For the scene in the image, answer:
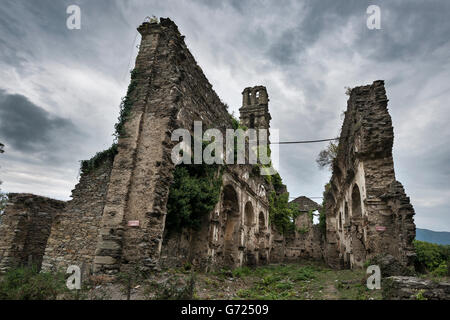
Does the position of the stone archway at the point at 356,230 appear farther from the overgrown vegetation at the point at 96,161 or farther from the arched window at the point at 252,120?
the arched window at the point at 252,120

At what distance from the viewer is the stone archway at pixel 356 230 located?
1152 cm

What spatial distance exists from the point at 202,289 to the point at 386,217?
22.2 ft

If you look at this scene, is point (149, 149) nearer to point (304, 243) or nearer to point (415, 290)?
point (415, 290)

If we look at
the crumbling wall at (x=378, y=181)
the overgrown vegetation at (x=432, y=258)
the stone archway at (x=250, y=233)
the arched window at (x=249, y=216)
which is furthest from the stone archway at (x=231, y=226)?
the overgrown vegetation at (x=432, y=258)

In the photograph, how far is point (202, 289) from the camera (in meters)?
6.92

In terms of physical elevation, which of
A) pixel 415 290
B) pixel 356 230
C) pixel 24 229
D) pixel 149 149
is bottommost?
pixel 415 290

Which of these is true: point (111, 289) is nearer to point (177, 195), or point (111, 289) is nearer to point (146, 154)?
point (177, 195)

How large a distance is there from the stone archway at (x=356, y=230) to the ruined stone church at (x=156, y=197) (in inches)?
1.8

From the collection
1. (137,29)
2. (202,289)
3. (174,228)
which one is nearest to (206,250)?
(174,228)

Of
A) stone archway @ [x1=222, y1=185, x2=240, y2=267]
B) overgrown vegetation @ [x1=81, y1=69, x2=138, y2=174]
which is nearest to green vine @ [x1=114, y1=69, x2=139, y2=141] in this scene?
overgrown vegetation @ [x1=81, y1=69, x2=138, y2=174]

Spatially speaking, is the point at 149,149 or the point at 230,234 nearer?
the point at 149,149

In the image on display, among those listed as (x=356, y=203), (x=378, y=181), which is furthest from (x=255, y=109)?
(x=378, y=181)

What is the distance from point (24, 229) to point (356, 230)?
14286 mm

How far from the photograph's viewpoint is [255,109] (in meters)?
28.7
